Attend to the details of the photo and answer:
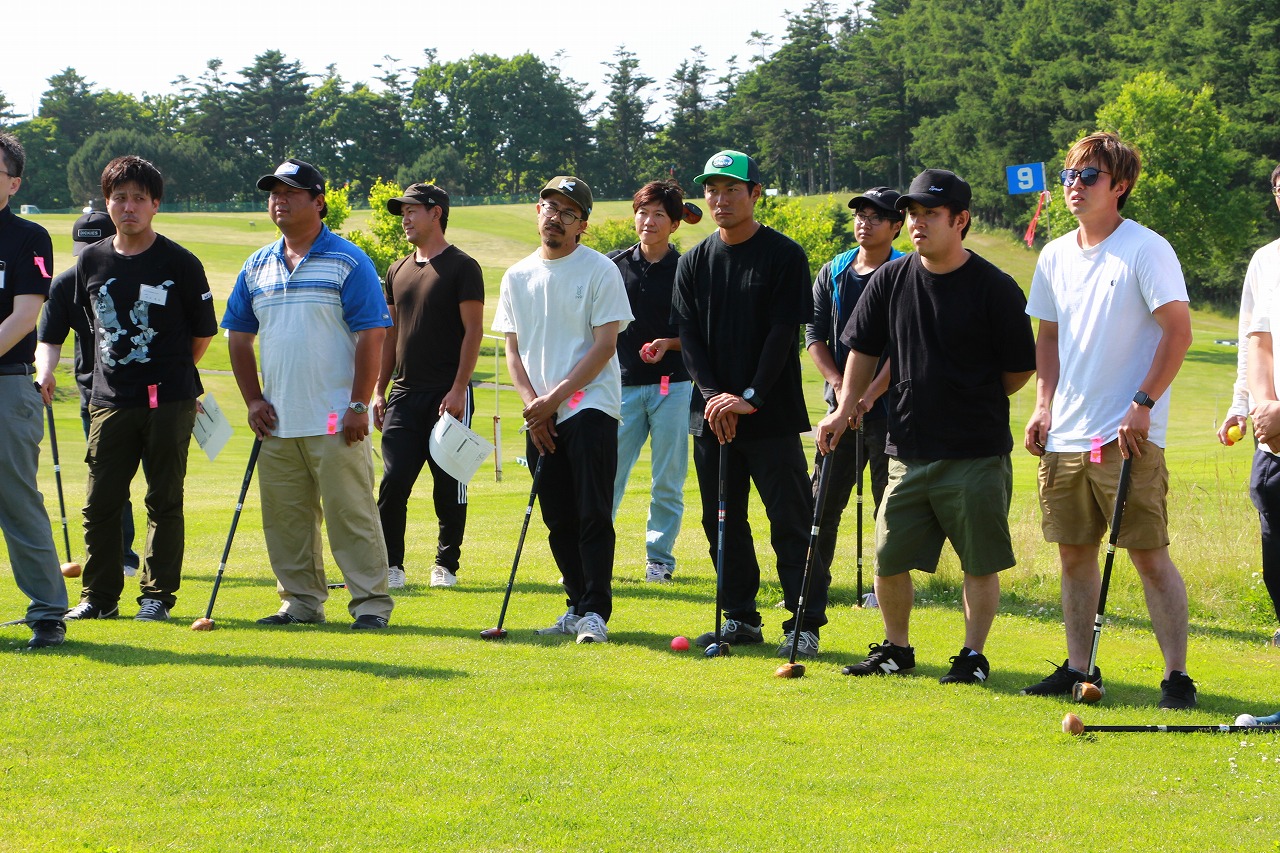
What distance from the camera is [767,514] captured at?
710 cm

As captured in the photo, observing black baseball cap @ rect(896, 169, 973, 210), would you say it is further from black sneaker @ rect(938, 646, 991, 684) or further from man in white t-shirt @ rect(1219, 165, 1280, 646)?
black sneaker @ rect(938, 646, 991, 684)

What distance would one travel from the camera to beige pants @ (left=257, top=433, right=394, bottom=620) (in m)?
7.50

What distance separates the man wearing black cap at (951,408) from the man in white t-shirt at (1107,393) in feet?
0.63

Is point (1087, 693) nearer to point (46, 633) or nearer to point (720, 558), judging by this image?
point (720, 558)

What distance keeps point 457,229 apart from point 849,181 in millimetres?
47671

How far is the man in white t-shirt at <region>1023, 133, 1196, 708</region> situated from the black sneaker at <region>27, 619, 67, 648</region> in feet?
15.5

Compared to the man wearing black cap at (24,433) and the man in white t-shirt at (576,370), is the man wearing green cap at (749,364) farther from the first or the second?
the man wearing black cap at (24,433)

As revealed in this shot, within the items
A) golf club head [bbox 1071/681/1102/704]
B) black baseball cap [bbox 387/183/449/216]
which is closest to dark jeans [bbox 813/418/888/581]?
golf club head [bbox 1071/681/1102/704]

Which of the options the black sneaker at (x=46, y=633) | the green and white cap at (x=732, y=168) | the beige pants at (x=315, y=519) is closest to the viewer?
the black sneaker at (x=46, y=633)

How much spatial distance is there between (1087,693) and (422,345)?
16.9 ft

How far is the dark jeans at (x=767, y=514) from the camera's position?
6.95m

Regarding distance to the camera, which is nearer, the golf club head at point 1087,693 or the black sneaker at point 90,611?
the golf club head at point 1087,693

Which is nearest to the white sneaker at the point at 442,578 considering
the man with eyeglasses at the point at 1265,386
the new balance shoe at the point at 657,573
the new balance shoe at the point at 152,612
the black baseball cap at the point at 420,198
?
the new balance shoe at the point at 657,573

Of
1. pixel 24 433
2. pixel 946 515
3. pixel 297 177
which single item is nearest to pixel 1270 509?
pixel 946 515
